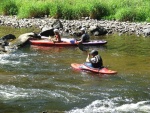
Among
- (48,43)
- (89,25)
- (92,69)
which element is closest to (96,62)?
(92,69)

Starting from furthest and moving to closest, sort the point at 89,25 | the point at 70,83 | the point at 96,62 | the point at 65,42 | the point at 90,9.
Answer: the point at 90,9 < the point at 89,25 < the point at 65,42 < the point at 96,62 < the point at 70,83

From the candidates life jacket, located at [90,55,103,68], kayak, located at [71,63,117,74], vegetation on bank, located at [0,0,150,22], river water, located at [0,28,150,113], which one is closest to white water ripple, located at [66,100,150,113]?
river water, located at [0,28,150,113]

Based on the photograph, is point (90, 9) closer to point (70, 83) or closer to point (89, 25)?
→ point (89, 25)

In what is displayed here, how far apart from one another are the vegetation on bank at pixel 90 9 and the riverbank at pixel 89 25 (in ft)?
2.86

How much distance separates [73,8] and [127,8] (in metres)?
4.84

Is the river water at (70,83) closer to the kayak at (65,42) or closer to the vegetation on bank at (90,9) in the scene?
the kayak at (65,42)

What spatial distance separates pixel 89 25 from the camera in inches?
1070

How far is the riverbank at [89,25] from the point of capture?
25.4 metres

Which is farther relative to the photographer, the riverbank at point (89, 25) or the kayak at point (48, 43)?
the riverbank at point (89, 25)

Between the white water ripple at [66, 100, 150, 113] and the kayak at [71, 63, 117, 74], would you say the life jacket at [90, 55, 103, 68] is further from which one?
the white water ripple at [66, 100, 150, 113]

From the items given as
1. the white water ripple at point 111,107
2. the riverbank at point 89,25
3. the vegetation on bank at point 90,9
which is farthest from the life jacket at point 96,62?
the vegetation on bank at point 90,9

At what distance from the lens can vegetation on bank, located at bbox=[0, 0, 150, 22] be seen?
28.8 metres

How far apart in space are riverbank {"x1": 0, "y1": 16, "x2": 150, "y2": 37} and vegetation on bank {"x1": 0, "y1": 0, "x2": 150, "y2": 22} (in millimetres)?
873

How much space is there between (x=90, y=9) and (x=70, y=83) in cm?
1760
